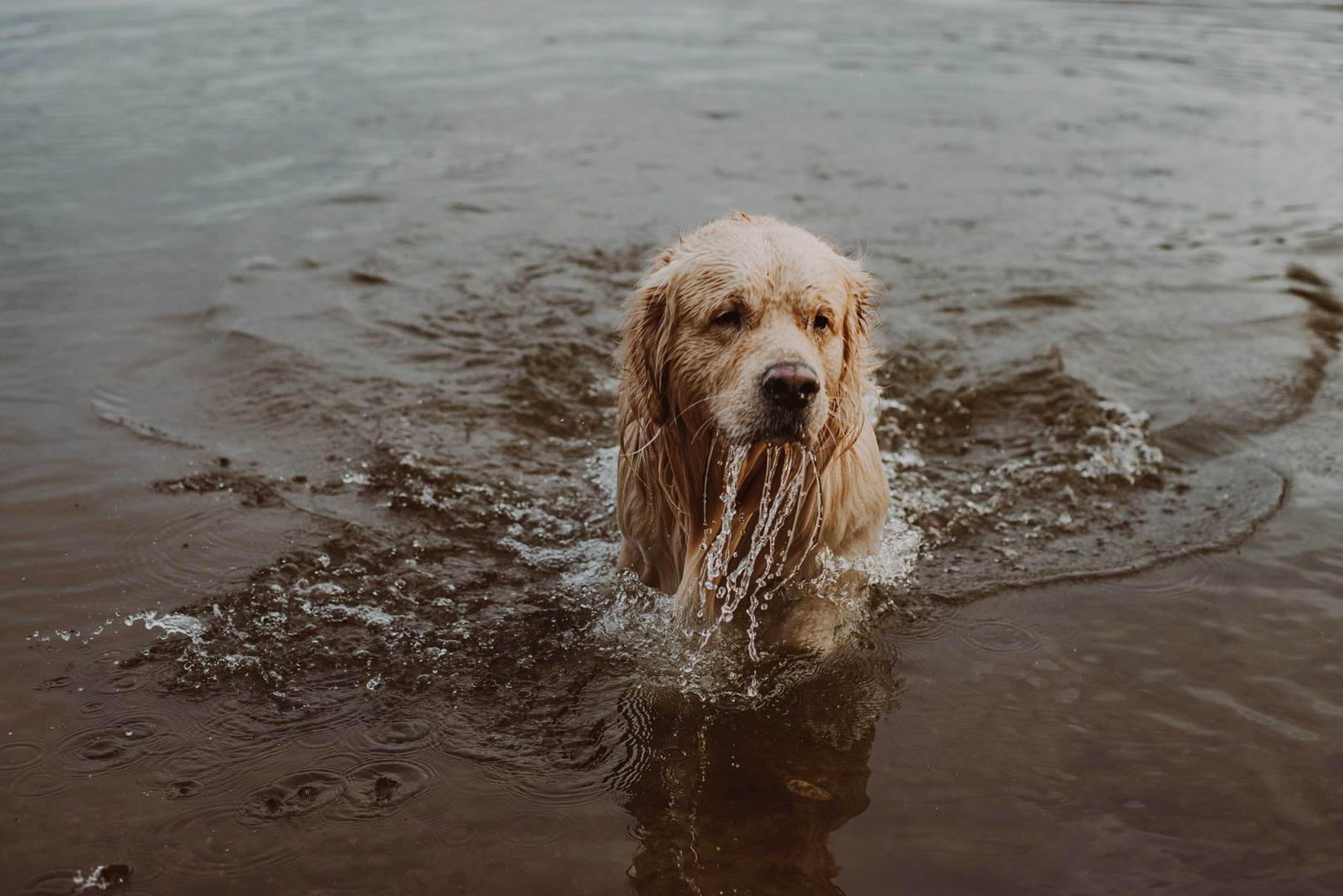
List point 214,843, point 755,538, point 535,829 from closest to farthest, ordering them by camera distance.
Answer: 1. point 214,843
2. point 535,829
3. point 755,538

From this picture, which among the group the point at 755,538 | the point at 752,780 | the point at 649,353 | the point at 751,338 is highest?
the point at 751,338

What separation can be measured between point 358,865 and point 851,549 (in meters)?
2.43

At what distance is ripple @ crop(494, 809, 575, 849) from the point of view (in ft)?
11.5

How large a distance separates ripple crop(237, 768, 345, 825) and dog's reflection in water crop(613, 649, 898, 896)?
103cm

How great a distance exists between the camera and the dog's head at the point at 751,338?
3754 mm

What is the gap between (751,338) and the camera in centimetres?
391

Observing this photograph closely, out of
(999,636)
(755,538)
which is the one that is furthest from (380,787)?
(999,636)

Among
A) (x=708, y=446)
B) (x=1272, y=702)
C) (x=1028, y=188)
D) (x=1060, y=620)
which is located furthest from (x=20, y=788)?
(x=1028, y=188)

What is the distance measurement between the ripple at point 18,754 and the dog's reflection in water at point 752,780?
82.5 inches

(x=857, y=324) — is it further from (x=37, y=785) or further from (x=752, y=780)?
(x=37, y=785)

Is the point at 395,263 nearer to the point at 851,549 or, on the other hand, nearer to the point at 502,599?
the point at 502,599

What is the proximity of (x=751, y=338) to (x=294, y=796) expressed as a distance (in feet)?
7.64

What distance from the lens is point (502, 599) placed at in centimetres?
499

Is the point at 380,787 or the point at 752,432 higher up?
the point at 752,432
